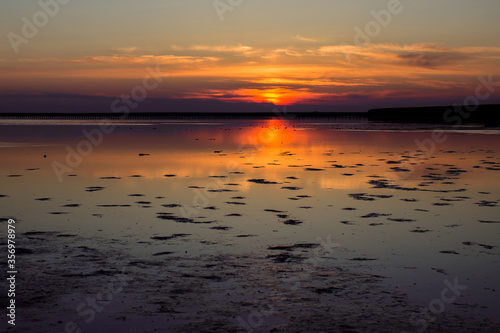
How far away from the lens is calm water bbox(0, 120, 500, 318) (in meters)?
9.41

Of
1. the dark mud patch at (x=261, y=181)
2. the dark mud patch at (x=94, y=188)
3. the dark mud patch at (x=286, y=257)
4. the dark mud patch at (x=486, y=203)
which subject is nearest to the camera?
the dark mud patch at (x=286, y=257)

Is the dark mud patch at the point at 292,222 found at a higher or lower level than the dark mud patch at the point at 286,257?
higher

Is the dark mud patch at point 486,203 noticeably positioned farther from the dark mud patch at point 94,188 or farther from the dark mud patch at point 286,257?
the dark mud patch at point 94,188

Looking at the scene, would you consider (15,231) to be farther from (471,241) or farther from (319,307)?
(471,241)

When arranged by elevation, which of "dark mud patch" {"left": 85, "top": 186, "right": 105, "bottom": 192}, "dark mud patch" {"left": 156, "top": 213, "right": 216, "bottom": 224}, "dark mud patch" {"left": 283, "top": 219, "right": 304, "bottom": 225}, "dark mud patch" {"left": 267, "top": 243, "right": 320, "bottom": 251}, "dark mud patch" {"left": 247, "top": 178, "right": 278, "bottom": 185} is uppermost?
"dark mud patch" {"left": 85, "top": 186, "right": 105, "bottom": 192}

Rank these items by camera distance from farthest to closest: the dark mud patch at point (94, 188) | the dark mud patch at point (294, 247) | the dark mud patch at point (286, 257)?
the dark mud patch at point (94, 188), the dark mud patch at point (294, 247), the dark mud patch at point (286, 257)

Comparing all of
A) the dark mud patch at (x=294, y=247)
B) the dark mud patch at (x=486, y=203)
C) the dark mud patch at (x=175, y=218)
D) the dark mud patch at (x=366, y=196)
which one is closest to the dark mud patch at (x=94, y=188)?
the dark mud patch at (x=175, y=218)

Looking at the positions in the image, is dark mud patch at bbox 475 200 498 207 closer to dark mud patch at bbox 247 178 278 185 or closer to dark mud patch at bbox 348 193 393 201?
dark mud patch at bbox 348 193 393 201

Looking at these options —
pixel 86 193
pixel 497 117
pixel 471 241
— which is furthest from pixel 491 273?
pixel 497 117

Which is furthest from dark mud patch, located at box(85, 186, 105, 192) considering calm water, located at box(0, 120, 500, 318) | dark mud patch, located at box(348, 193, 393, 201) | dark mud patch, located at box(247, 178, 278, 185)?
dark mud patch, located at box(348, 193, 393, 201)

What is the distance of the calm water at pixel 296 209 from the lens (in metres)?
9.41

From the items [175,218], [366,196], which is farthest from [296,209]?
[175,218]

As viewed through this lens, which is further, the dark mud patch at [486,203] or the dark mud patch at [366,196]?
the dark mud patch at [366,196]

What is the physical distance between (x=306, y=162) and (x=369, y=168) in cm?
360
